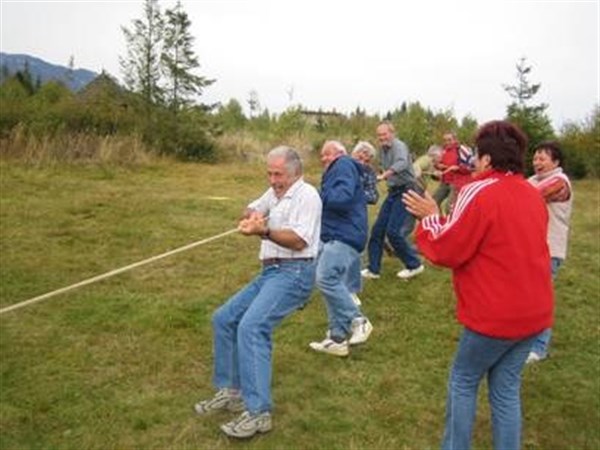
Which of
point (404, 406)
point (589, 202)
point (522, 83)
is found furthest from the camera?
point (522, 83)

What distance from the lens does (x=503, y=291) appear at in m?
3.67

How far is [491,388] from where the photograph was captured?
3963 millimetres

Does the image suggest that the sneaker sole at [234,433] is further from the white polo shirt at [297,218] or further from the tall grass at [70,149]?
the tall grass at [70,149]

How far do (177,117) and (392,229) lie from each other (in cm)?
1776

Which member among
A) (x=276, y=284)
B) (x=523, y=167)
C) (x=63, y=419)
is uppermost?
(x=523, y=167)

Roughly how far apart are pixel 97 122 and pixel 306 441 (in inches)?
756

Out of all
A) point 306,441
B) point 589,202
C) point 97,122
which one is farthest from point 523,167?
point 97,122

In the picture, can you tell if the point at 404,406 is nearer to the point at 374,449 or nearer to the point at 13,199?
the point at 374,449

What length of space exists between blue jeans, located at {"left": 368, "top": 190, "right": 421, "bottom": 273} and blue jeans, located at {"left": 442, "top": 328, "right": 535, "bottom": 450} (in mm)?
4660

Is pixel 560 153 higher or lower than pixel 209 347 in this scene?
higher

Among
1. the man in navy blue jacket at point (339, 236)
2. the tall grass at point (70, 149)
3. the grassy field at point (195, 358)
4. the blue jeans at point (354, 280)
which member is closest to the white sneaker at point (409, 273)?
the grassy field at point (195, 358)

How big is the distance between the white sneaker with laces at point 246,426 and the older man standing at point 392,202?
408cm

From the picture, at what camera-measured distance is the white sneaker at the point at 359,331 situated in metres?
6.62

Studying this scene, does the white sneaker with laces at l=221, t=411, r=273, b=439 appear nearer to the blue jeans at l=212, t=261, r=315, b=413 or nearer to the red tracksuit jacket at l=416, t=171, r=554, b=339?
the blue jeans at l=212, t=261, r=315, b=413
